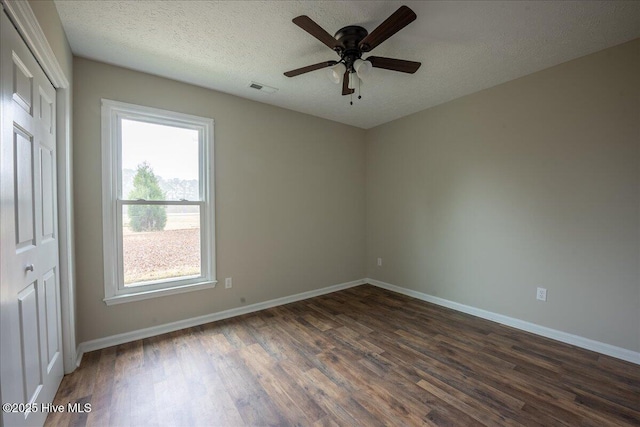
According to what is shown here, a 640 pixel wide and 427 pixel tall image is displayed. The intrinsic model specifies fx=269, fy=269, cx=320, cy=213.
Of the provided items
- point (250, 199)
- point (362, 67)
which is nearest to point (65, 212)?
point (250, 199)

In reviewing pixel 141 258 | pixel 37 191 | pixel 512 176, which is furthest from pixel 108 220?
pixel 512 176

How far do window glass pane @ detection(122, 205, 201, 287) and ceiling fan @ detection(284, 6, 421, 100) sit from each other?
1.83m

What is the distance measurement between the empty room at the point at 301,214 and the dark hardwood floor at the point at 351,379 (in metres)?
0.02

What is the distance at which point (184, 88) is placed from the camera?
2791mm

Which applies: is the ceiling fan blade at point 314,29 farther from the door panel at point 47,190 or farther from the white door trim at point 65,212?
the door panel at point 47,190

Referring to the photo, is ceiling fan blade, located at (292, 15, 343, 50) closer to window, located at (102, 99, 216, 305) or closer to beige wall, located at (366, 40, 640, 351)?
window, located at (102, 99, 216, 305)

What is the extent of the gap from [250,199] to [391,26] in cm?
227

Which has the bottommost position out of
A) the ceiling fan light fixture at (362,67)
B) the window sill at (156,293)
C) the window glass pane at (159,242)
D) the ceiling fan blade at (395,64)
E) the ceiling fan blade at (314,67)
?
the window sill at (156,293)

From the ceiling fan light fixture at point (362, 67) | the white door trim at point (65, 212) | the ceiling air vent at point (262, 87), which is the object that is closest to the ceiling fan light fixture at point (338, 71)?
the ceiling fan light fixture at point (362, 67)

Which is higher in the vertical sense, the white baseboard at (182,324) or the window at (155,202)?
the window at (155,202)

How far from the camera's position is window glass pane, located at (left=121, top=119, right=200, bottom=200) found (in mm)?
2545

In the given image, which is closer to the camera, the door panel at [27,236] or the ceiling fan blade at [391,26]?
the door panel at [27,236]

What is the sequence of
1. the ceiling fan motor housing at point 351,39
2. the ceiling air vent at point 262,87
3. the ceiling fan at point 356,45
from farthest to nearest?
the ceiling air vent at point 262,87
the ceiling fan motor housing at point 351,39
the ceiling fan at point 356,45

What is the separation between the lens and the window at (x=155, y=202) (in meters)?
2.45
